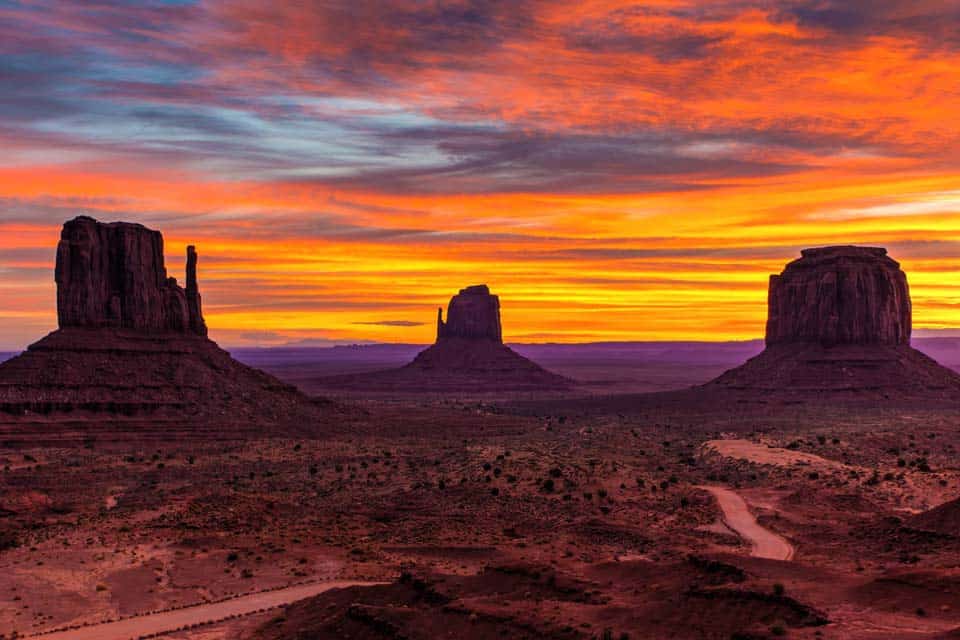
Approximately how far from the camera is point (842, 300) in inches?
5418

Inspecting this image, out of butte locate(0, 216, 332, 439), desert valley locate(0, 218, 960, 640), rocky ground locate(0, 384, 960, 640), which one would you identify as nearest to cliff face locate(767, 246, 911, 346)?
desert valley locate(0, 218, 960, 640)

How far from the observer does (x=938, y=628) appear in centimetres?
2375

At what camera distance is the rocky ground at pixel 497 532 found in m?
27.2

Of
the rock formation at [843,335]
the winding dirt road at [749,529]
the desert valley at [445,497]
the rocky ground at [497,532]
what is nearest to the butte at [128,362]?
the desert valley at [445,497]

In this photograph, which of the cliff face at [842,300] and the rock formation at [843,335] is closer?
the rock formation at [843,335]

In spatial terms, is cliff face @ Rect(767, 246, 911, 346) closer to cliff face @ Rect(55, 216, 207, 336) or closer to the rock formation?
the rock formation

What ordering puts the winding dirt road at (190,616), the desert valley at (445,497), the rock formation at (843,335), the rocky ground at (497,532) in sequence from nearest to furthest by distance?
the rocky ground at (497,532) < the desert valley at (445,497) < the winding dirt road at (190,616) < the rock formation at (843,335)

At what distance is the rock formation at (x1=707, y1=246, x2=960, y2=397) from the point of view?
132 metres

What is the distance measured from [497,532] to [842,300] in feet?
339

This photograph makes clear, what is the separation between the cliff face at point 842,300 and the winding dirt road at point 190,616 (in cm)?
11433

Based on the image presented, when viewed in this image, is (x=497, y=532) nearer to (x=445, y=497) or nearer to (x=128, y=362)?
(x=445, y=497)

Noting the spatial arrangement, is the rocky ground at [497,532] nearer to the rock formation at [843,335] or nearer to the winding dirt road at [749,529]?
the winding dirt road at [749,529]

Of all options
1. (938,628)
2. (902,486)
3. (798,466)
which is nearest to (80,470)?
(798,466)

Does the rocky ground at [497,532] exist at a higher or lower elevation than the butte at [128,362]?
lower
